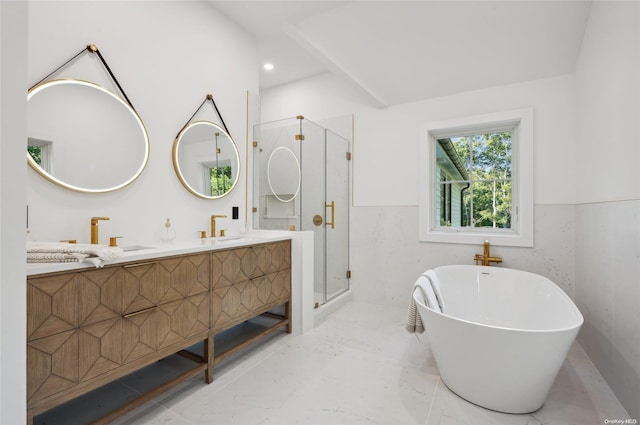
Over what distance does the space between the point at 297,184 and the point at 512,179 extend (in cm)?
225

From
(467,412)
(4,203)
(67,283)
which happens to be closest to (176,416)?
(67,283)

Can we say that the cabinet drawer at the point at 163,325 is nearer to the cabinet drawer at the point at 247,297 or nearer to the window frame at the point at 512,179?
the cabinet drawer at the point at 247,297

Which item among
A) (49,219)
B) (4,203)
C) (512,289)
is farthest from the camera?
(512,289)

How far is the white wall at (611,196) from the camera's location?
1562mm

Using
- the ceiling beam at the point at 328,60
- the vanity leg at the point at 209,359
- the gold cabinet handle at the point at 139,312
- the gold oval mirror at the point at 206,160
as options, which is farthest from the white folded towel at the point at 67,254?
the ceiling beam at the point at 328,60

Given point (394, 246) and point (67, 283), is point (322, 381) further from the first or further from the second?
point (394, 246)

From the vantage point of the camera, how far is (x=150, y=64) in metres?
2.04

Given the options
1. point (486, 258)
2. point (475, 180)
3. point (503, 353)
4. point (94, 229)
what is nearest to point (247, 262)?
point (94, 229)

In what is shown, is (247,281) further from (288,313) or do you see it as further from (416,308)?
(416,308)

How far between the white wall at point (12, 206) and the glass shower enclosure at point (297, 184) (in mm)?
2077

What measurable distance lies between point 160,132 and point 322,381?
2.07 meters

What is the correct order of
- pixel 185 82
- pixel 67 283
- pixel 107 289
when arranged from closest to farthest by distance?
pixel 67 283
pixel 107 289
pixel 185 82

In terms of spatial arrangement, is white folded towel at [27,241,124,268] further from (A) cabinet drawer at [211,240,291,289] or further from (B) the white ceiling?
(B) the white ceiling

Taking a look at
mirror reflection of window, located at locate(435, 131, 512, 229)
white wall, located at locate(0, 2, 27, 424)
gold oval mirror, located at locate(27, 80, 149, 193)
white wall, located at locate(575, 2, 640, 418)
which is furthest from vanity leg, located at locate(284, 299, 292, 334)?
white wall, located at locate(575, 2, 640, 418)
